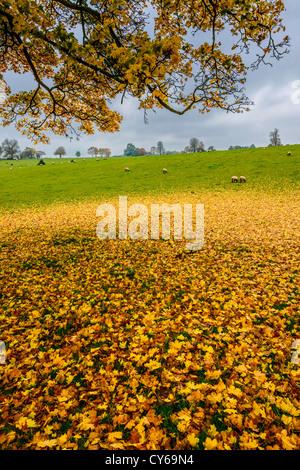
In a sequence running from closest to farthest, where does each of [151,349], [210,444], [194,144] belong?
[210,444], [151,349], [194,144]

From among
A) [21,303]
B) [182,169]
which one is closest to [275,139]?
[182,169]

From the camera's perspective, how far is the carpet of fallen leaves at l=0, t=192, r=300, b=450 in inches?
116

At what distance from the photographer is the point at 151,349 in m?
4.30

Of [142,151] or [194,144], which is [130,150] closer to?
[142,151]

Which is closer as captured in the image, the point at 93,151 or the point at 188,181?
the point at 188,181

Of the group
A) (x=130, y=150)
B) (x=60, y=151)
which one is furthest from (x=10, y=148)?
(x=130, y=150)

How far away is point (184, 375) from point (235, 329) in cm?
164

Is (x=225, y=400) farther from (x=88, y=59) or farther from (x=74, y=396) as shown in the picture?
(x=88, y=59)

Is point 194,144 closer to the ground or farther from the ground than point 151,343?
farther from the ground

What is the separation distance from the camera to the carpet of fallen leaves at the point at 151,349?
116 inches

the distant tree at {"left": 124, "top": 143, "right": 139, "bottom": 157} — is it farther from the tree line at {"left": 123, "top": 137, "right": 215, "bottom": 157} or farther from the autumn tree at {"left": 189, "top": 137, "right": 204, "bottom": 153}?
the autumn tree at {"left": 189, "top": 137, "right": 204, "bottom": 153}

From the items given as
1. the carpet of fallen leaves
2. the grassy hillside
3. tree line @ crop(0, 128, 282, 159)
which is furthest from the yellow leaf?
tree line @ crop(0, 128, 282, 159)

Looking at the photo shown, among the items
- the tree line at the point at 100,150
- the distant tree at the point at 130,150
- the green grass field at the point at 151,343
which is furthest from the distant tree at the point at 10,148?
the green grass field at the point at 151,343

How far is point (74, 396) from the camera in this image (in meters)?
3.46
